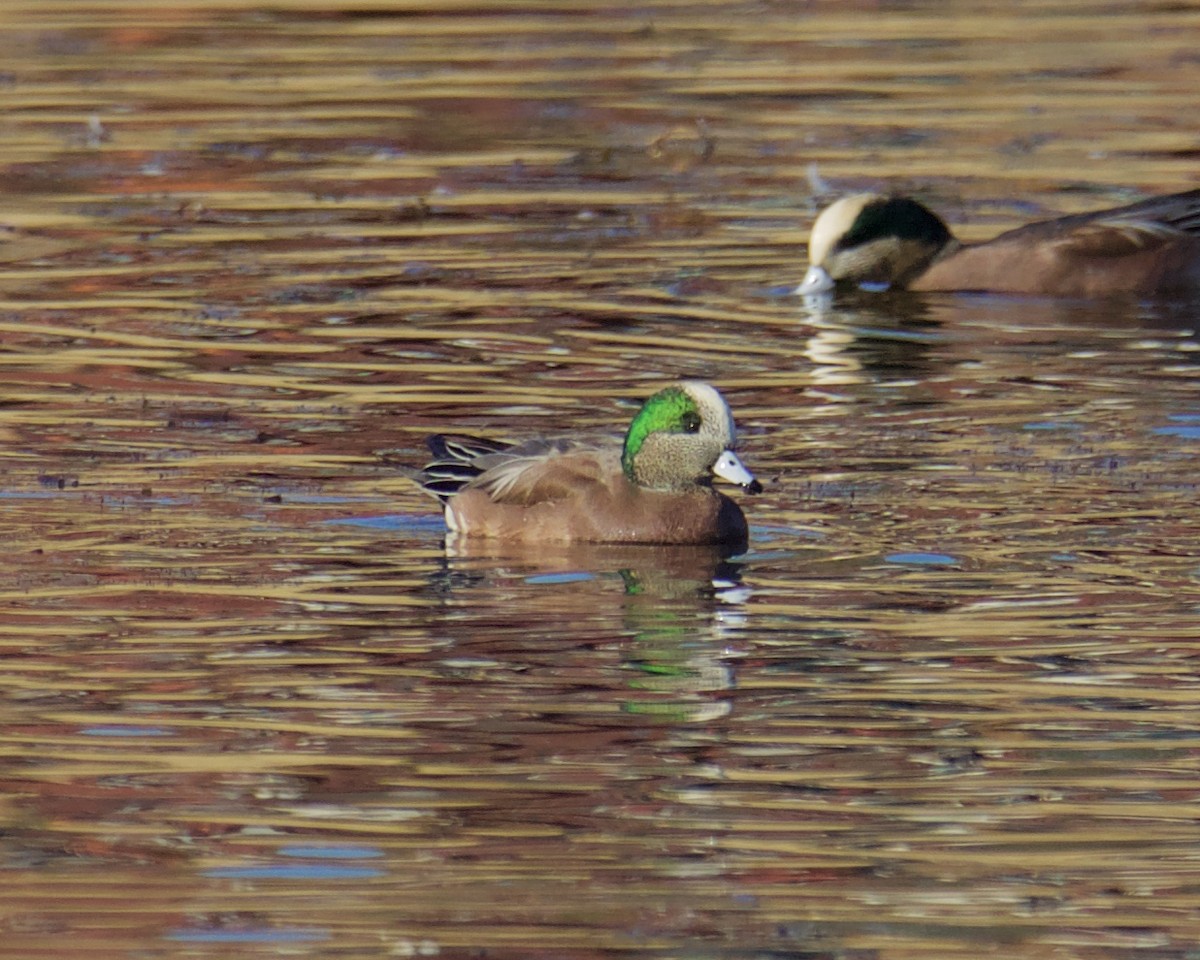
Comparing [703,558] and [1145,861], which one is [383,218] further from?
[1145,861]

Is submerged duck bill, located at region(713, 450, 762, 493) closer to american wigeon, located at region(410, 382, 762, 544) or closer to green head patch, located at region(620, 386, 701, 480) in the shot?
american wigeon, located at region(410, 382, 762, 544)

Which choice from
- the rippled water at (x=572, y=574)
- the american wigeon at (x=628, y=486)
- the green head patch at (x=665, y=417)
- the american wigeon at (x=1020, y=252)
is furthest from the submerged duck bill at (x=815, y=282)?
the green head patch at (x=665, y=417)

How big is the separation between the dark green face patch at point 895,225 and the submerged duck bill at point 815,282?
0.58 feet

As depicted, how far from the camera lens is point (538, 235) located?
15.1 m

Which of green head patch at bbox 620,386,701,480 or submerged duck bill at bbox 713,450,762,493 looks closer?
submerged duck bill at bbox 713,450,762,493

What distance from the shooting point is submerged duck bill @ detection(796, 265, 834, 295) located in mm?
14062

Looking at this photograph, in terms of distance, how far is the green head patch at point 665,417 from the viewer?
923cm

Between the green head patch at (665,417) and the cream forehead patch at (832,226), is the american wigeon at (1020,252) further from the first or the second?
the green head patch at (665,417)

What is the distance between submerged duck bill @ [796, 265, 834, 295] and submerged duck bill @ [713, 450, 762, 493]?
4914mm

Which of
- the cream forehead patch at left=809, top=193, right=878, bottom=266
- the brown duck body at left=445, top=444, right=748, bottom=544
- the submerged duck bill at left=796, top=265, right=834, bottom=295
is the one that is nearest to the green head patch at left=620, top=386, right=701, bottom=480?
the brown duck body at left=445, top=444, right=748, bottom=544

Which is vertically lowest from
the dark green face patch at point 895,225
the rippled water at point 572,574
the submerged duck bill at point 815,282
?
the rippled water at point 572,574

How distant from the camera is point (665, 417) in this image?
30.3 feet

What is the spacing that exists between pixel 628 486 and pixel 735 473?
394mm

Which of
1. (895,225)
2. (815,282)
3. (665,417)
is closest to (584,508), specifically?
(665,417)
